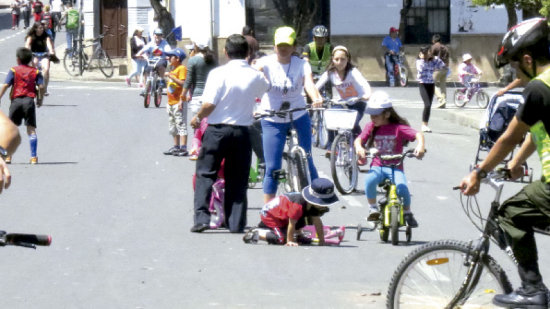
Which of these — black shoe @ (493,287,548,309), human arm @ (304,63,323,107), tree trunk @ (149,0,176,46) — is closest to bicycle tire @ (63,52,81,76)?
tree trunk @ (149,0,176,46)

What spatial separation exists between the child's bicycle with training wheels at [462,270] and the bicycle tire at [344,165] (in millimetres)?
7994

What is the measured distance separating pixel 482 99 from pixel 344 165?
14.2 meters

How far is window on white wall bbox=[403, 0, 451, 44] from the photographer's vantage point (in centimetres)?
4038

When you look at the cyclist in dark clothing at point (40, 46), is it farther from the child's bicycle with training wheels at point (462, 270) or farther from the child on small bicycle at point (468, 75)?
the child's bicycle with training wheels at point (462, 270)

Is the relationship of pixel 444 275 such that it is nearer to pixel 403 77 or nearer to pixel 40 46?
pixel 40 46

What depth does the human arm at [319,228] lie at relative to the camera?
414 inches

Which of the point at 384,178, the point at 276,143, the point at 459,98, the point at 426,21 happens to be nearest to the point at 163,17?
the point at 426,21

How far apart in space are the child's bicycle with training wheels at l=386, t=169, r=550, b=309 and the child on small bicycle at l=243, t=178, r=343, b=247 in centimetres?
386

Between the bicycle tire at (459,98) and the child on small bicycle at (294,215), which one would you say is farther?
the bicycle tire at (459,98)

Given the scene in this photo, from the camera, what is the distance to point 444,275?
6.37 m

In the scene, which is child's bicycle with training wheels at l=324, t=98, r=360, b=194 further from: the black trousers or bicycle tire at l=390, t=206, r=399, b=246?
bicycle tire at l=390, t=206, r=399, b=246

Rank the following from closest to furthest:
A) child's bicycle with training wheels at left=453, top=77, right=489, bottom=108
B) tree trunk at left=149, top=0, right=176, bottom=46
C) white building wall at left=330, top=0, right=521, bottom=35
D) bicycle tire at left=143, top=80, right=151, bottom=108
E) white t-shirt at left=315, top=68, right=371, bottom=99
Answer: white t-shirt at left=315, top=68, right=371, bottom=99, bicycle tire at left=143, top=80, right=151, bottom=108, child's bicycle with training wheels at left=453, top=77, right=489, bottom=108, tree trunk at left=149, top=0, right=176, bottom=46, white building wall at left=330, top=0, right=521, bottom=35

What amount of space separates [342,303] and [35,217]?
15.6ft

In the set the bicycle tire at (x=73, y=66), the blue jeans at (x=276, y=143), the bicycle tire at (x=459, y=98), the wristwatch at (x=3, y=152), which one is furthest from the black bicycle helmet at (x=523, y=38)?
the bicycle tire at (x=73, y=66)
